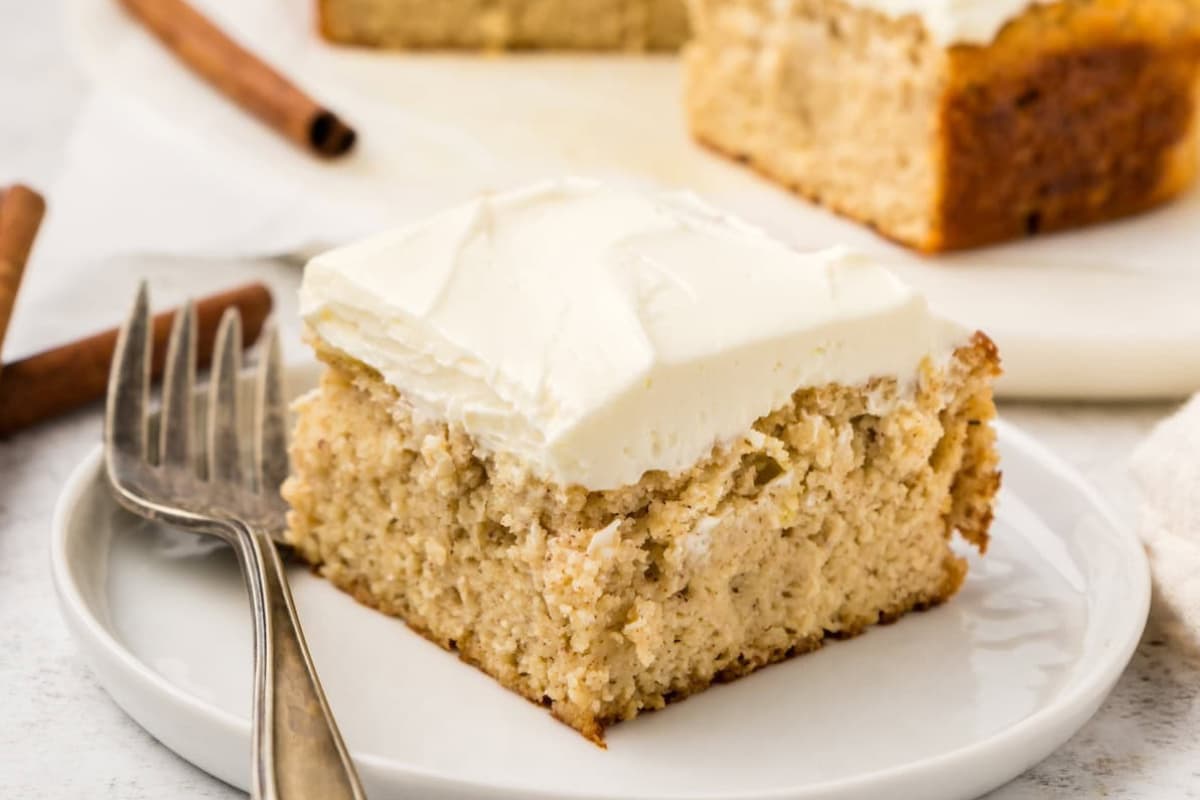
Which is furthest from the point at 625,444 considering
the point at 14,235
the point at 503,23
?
the point at 503,23

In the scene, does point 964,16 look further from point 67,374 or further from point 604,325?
point 67,374

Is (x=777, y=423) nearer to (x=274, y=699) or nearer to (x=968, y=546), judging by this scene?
(x=968, y=546)

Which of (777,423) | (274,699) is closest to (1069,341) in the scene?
(777,423)

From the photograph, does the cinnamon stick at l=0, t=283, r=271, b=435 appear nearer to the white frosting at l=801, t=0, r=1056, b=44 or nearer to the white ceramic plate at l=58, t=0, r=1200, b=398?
the white ceramic plate at l=58, t=0, r=1200, b=398

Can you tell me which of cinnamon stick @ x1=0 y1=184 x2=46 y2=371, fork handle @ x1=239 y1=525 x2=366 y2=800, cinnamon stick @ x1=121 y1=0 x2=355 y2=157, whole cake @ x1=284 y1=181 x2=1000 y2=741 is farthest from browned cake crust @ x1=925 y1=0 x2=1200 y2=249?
fork handle @ x1=239 y1=525 x2=366 y2=800

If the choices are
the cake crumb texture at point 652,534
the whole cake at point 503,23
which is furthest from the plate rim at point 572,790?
the whole cake at point 503,23

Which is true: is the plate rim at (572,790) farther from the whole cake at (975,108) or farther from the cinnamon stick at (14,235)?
the whole cake at (975,108)
